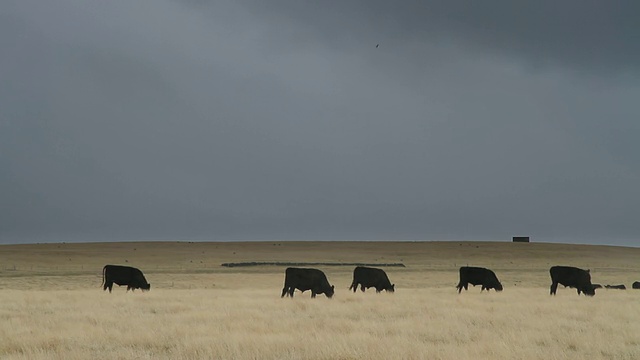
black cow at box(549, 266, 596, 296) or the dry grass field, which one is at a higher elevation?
black cow at box(549, 266, 596, 296)

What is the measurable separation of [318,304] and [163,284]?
19.6 meters

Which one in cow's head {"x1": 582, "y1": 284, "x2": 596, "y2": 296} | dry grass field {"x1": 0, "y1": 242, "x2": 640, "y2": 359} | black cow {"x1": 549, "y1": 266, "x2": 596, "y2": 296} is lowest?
dry grass field {"x1": 0, "y1": 242, "x2": 640, "y2": 359}

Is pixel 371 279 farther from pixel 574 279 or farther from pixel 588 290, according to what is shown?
pixel 588 290

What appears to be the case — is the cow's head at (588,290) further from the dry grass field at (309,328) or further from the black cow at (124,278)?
the black cow at (124,278)

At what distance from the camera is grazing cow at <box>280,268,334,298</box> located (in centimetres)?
2542

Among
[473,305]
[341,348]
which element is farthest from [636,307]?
[341,348]

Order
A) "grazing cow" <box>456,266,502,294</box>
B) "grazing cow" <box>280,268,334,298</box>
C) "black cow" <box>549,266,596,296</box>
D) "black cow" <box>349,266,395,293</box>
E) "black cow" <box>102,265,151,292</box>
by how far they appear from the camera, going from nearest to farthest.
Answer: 1. "grazing cow" <box>280,268,334,298</box>
2. "black cow" <box>549,266,596,296</box>
3. "black cow" <box>349,266,395,293</box>
4. "grazing cow" <box>456,266,502,294</box>
5. "black cow" <box>102,265,151,292</box>

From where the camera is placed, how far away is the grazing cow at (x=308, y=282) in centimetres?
2542

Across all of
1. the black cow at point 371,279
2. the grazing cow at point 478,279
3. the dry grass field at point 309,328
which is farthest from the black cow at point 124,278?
the grazing cow at point 478,279

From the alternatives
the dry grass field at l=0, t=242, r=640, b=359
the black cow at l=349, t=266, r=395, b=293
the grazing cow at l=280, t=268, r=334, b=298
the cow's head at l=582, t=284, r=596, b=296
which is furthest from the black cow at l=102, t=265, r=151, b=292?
the cow's head at l=582, t=284, r=596, b=296

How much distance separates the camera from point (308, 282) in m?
25.6

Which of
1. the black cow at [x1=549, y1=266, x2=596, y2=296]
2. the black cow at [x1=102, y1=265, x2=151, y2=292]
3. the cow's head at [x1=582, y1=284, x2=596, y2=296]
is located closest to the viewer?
the cow's head at [x1=582, y1=284, x2=596, y2=296]

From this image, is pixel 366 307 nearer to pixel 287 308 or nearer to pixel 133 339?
pixel 287 308

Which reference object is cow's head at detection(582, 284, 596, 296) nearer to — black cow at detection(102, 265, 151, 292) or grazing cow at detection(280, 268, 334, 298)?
grazing cow at detection(280, 268, 334, 298)
